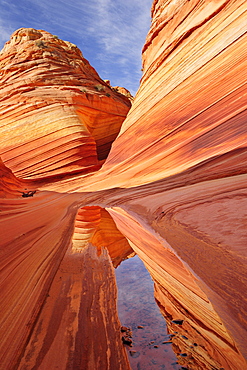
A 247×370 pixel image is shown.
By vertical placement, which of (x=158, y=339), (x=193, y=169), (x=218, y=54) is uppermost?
(x=218, y=54)

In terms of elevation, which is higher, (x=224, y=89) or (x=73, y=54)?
(x=73, y=54)

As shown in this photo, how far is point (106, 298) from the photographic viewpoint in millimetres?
1476

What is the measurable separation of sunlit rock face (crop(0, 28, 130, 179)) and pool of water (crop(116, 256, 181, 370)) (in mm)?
9429

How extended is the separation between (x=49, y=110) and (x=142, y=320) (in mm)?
11696

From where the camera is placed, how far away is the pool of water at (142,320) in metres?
0.99

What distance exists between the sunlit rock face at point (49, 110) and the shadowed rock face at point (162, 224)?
469 mm

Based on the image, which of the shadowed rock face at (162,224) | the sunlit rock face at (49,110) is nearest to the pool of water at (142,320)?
the shadowed rock face at (162,224)

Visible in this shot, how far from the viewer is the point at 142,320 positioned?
1.30 m

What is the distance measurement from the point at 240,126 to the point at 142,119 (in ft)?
13.3

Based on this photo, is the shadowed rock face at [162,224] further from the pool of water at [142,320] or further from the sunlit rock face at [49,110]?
the sunlit rock face at [49,110]

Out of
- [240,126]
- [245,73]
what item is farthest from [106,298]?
[245,73]

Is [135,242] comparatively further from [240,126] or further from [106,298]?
[240,126]

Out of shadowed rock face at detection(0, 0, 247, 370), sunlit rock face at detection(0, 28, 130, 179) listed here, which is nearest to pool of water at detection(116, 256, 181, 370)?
shadowed rock face at detection(0, 0, 247, 370)

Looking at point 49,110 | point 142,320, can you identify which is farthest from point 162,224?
point 49,110
